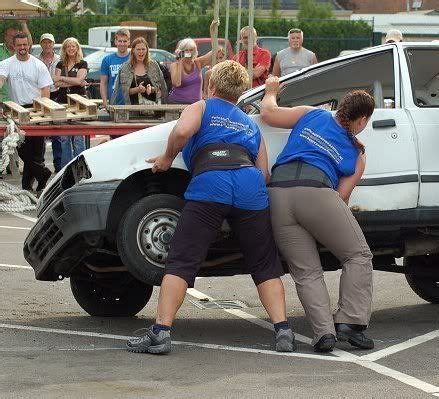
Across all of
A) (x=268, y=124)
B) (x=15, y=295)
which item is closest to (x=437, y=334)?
(x=268, y=124)

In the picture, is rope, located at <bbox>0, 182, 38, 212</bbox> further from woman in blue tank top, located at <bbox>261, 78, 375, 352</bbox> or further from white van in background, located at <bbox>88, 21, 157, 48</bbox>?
white van in background, located at <bbox>88, 21, 157, 48</bbox>

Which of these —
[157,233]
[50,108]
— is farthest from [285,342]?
[50,108]

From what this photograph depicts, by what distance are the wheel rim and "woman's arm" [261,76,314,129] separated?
83cm

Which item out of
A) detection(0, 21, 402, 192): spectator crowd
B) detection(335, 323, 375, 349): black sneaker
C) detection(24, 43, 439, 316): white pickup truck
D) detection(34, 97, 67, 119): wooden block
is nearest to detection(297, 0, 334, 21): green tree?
detection(0, 21, 402, 192): spectator crowd

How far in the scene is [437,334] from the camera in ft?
29.4

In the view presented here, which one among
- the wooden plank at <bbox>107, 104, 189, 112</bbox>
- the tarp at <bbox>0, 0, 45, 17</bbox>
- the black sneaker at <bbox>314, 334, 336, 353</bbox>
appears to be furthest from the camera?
the tarp at <bbox>0, 0, 45, 17</bbox>

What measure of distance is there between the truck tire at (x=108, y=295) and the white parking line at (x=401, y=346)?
6.79ft

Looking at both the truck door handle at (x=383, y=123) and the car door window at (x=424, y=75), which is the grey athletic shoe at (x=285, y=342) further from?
the car door window at (x=424, y=75)

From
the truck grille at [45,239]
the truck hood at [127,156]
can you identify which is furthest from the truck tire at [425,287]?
the truck grille at [45,239]

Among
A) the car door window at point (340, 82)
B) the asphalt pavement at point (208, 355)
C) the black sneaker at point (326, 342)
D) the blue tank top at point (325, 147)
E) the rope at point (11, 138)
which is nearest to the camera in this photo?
the asphalt pavement at point (208, 355)

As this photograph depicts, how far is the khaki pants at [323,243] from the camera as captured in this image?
27.2 ft

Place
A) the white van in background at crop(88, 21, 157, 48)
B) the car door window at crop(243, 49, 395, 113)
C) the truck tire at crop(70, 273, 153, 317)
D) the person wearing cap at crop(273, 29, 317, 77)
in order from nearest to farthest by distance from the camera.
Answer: the car door window at crop(243, 49, 395, 113)
the truck tire at crop(70, 273, 153, 317)
the person wearing cap at crop(273, 29, 317, 77)
the white van in background at crop(88, 21, 157, 48)

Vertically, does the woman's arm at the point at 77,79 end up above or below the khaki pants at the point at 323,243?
below

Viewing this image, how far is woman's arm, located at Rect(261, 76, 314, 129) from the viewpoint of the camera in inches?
336
